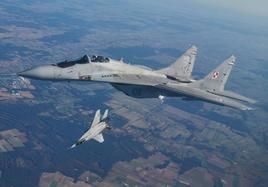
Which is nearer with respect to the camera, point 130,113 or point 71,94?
point 130,113

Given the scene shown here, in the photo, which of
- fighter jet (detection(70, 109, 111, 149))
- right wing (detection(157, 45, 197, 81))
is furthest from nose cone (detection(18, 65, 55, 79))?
right wing (detection(157, 45, 197, 81))

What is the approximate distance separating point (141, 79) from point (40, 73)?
12.3m

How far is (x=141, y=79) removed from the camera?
40.5 metres

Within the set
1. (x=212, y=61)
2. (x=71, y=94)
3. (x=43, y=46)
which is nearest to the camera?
(x=71, y=94)

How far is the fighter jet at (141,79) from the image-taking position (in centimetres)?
3506

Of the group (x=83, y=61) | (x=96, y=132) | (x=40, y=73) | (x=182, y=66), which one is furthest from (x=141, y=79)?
(x=40, y=73)

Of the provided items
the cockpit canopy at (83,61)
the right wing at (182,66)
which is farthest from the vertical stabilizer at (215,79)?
the cockpit canopy at (83,61)

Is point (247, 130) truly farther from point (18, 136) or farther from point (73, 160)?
point (18, 136)

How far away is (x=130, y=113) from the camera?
96.9 m

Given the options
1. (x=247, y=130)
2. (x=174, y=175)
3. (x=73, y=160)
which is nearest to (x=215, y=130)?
(x=247, y=130)

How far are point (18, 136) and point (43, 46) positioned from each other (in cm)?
9584

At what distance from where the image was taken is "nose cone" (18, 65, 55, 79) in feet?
105

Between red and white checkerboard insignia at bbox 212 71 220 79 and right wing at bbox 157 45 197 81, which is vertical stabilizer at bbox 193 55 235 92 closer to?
red and white checkerboard insignia at bbox 212 71 220 79

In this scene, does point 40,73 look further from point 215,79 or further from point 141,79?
point 215,79
